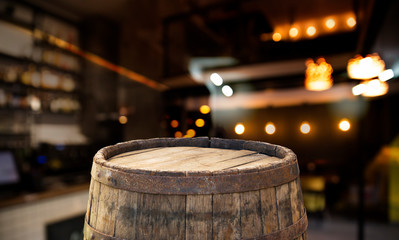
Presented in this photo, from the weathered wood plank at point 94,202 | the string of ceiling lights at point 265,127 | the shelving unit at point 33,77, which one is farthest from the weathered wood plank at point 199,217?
the shelving unit at point 33,77

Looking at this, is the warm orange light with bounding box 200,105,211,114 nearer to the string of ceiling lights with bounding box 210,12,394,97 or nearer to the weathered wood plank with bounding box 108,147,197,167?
the string of ceiling lights with bounding box 210,12,394,97

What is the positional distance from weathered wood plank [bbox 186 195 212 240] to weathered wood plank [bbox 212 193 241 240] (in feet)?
0.07

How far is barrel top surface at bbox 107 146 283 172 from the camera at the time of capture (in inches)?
46.7

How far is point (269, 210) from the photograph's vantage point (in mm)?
994

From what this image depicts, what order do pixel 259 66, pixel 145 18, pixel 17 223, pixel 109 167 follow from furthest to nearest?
pixel 145 18
pixel 259 66
pixel 17 223
pixel 109 167

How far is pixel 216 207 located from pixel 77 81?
672 centimetres

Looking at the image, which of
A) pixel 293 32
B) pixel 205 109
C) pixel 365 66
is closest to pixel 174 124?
pixel 205 109

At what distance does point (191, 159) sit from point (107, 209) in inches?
18.5

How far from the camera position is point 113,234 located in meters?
0.99

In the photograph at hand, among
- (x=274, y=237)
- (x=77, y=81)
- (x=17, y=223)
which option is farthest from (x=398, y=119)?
(x=77, y=81)

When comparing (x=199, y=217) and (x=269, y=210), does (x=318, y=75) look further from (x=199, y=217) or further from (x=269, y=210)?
(x=199, y=217)

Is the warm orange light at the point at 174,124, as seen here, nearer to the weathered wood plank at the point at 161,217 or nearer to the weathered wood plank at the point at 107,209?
the weathered wood plank at the point at 107,209

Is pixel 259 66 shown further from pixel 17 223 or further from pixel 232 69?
pixel 17 223

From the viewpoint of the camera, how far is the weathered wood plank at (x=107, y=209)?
100cm
